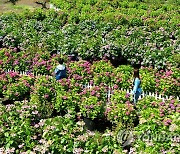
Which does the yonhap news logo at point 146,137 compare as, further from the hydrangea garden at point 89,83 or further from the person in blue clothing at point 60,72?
the person in blue clothing at point 60,72

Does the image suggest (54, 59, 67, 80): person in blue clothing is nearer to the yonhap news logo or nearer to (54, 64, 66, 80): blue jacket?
(54, 64, 66, 80): blue jacket

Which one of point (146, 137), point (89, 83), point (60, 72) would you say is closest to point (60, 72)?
point (60, 72)

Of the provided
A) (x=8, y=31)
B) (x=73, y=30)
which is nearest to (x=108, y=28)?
(x=73, y=30)

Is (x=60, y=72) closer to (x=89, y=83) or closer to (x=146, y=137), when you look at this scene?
(x=89, y=83)

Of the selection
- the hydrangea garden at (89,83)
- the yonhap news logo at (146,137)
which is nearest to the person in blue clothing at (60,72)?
the hydrangea garden at (89,83)

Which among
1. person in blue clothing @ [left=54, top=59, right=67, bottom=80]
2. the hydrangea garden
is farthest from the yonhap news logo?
person in blue clothing @ [left=54, top=59, right=67, bottom=80]

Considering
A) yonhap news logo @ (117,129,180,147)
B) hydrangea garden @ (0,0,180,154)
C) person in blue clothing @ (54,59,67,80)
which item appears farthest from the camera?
person in blue clothing @ (54,59,67,80)

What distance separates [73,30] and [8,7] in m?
9.74

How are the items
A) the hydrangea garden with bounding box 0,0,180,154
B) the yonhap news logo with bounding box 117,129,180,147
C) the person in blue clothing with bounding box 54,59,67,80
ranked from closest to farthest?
the yonhap news logo with bounding box 117,129,180,147 → the hydrangea garden with bounding box 0,0,180,154 → the person in blue clothing with bounding box 54,59,67,80

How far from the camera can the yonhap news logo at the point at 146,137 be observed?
23.6 feet

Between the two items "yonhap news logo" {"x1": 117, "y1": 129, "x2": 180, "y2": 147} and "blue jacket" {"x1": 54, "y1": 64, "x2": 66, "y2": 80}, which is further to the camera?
"blue jacket" {"x1": 54, "y1": 64, "x2": 66, "y2": 80}

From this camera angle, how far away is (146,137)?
24.6 ft

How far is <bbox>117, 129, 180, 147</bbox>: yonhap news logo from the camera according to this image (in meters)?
7.20

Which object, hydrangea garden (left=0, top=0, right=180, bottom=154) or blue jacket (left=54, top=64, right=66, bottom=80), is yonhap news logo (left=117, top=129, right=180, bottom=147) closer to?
hydrangea garden (left=0, top=0, right=180, bottom=154)
